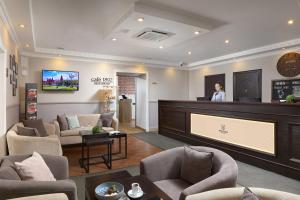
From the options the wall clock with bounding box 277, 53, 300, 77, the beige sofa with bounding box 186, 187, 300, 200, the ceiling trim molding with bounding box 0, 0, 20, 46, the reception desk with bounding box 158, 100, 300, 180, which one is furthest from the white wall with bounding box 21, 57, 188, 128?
the beige sofa with bounding box 186, 187, 300, 200

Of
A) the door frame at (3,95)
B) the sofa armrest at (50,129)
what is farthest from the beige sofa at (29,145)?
the sofa armrest at (50,129)

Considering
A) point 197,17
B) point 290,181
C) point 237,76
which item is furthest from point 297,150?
point 237,76

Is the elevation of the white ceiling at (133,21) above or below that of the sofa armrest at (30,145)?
above

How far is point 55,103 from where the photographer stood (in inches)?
233

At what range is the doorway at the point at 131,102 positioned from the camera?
757 centimetres

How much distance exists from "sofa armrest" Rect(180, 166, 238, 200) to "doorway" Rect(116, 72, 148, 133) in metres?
5.80

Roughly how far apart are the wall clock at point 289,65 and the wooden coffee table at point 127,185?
4968mm

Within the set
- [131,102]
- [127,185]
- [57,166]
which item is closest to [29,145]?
[57,166]

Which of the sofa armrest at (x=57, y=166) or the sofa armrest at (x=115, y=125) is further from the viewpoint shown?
the sofa armrest at (x=115, y=125)

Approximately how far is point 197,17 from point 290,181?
307cm

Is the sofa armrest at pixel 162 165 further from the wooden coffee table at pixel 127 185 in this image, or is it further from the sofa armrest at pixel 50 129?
the sofa armrest at pixel 50 129

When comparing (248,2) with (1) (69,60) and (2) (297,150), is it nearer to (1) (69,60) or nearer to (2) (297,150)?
(2) (297,150)

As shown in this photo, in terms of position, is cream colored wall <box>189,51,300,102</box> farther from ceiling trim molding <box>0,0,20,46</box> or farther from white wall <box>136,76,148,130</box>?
ceiling trim molding <box>0,0,20,46</box>

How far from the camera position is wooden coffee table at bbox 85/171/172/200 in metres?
1.63
